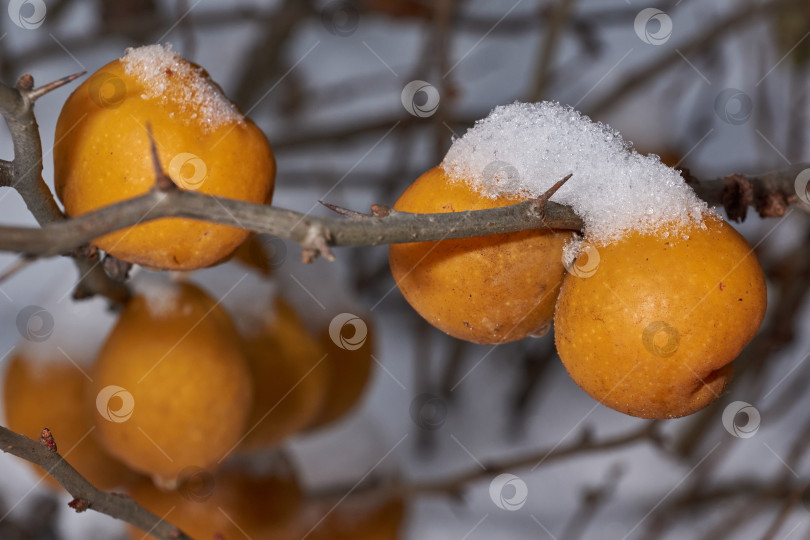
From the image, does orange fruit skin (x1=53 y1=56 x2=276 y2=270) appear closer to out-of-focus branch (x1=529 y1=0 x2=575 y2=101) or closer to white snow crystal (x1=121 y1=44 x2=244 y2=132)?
white snow crystal (x1=121 y1=44 x2=244 y2=132)

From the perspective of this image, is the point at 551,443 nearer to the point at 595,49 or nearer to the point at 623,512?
the point at 623,512

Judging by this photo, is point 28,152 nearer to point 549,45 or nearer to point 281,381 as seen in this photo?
point 281,381

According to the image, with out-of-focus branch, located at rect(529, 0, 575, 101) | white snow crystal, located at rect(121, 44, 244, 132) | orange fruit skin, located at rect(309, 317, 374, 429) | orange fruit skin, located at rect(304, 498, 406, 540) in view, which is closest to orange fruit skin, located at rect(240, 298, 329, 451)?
orange fruit skin, located at rect(309, 317, 374, 429)

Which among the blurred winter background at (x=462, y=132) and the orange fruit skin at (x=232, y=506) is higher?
the blurred winter background at (x=462, y=132)

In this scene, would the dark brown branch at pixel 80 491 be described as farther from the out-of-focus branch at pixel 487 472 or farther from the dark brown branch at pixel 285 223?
the out-of-focus branch at pixel 487 472

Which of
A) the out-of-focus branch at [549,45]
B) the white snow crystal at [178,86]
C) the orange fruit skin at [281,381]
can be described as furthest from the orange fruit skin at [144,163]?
the out-of-focus branch at [549,45]

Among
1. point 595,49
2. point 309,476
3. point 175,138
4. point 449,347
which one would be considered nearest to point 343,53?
point 595,49
